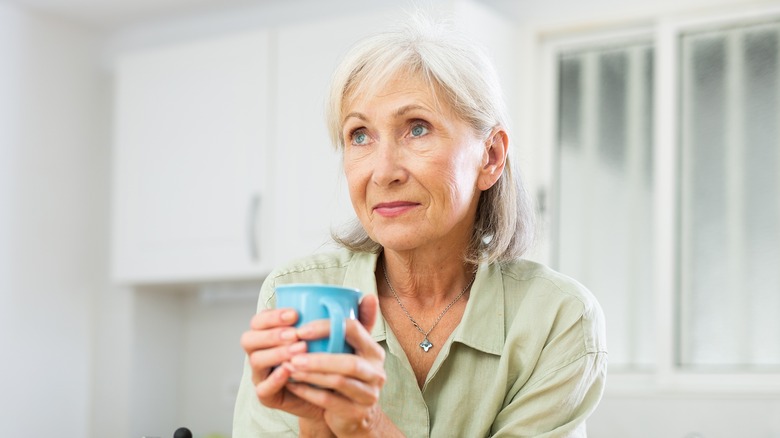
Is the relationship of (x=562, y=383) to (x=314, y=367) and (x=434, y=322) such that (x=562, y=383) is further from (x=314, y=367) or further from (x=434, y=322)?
(x=314, y=367)

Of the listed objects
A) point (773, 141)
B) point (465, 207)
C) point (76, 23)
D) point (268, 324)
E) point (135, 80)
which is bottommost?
point (268, 324)

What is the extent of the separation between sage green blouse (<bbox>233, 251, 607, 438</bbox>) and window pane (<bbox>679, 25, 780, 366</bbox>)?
1.80 m

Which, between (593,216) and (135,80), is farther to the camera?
(135,80)

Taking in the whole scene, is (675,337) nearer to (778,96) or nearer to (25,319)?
(778,96)

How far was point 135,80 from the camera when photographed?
3.89 metres

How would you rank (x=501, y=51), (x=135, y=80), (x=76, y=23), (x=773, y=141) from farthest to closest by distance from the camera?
(x=76, y=23) → (x=135, y=80) → (x=501, y=51) → (x=773, y=141)

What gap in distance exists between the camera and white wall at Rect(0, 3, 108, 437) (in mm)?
3871

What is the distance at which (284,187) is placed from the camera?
3.49 m

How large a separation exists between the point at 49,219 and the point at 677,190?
2247mm

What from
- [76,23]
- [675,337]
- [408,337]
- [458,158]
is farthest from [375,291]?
[76,23]

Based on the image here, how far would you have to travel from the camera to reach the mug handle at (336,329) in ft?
3.56


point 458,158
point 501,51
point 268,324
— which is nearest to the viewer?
point 268,324

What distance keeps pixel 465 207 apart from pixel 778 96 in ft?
6.48

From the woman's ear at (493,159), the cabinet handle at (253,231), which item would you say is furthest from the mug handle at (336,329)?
the cabinet handle at (253,231)
